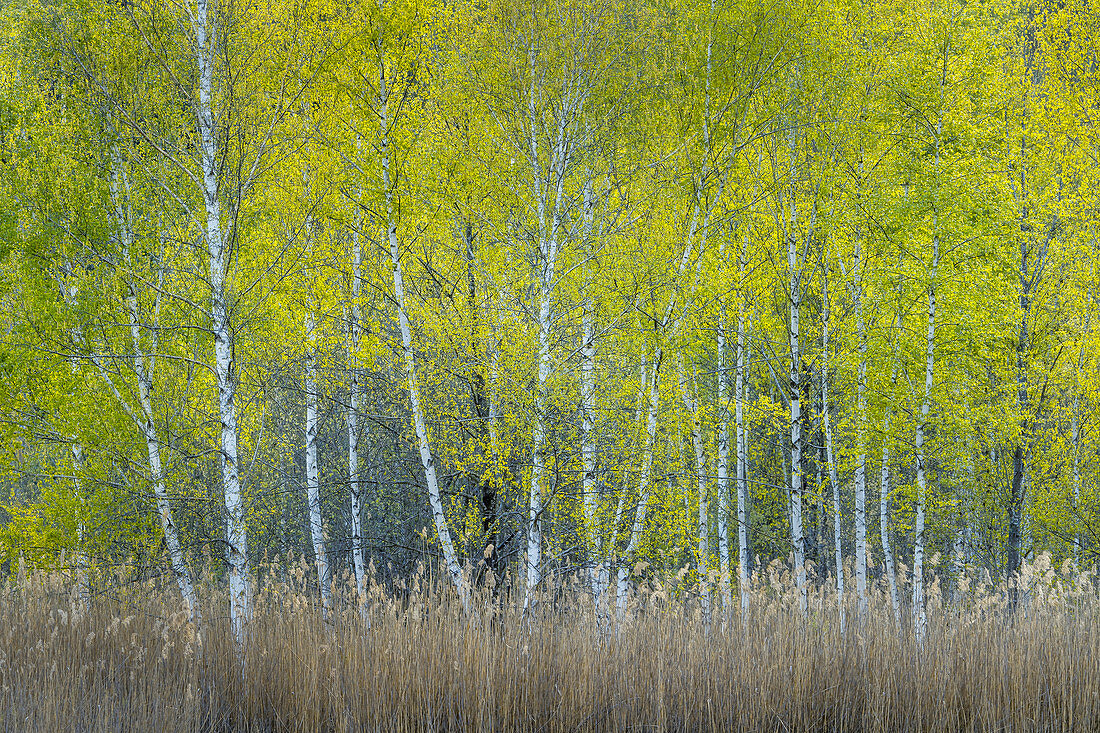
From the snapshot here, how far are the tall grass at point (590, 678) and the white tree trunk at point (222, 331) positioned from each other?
0.92 metres

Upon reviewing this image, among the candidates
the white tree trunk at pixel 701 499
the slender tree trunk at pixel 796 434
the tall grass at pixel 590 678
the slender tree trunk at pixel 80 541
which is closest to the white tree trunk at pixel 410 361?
the tall grass at pixel 590 678

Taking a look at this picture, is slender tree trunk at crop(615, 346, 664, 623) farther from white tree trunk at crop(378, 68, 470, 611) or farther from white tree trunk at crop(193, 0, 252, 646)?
white tree trunk at crop(193, 0, 252, 646)

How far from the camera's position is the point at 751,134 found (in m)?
9.84

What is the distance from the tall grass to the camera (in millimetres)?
4594

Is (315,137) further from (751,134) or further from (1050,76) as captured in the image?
(1050,76)

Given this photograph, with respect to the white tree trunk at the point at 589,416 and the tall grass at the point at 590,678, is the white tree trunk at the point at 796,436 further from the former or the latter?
the tall grass at the point at 590,678

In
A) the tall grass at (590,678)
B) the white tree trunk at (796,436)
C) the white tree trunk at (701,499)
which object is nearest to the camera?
the tall grass at (590,678)

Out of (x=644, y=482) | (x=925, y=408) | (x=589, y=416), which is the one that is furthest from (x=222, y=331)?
(x=925, y=408)

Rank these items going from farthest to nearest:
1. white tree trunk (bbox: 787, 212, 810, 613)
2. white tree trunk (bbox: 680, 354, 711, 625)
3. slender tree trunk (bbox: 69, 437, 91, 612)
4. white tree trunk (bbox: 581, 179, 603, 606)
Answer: white tree trunk (bbox: 787, 212, 810, 613)
white tree trunk (bbox: 680, 354, 711, 625)
white tree trunk (bbox: 581, 179, 603, 606)
slender tree trunk (bbox: 69, 437, 91, 612)

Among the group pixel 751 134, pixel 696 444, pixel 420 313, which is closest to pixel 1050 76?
pixel 751 134

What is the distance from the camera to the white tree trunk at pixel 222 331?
636 centimetres

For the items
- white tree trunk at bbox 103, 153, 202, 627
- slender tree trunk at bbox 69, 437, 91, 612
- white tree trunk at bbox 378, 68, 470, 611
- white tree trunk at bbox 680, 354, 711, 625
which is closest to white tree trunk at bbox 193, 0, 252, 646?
slender tree trunk at bbox 69, 437, 91, 612

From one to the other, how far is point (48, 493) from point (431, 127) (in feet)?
22.5

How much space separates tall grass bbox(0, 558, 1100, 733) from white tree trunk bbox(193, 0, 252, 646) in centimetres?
92
